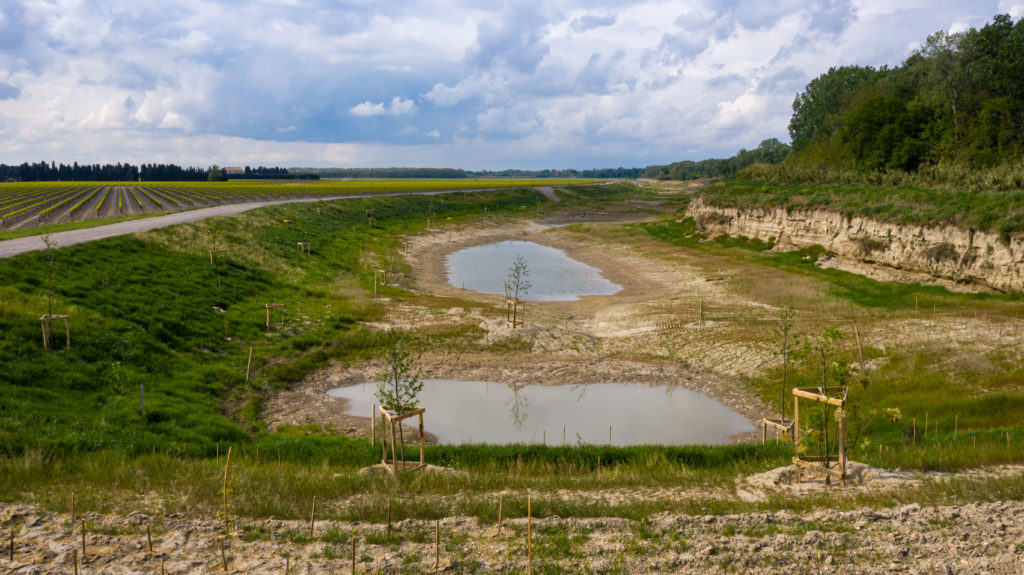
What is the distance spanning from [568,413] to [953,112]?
64013mm

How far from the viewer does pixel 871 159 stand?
73.5 m

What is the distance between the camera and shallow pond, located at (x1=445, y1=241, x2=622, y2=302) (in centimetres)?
5153

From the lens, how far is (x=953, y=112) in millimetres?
63500

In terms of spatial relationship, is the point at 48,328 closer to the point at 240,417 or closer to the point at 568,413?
the point at 240,417

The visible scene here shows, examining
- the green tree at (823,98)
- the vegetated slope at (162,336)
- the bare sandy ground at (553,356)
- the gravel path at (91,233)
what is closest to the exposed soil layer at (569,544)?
the vegetated slope at (162,336)

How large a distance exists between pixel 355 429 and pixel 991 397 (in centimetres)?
2427

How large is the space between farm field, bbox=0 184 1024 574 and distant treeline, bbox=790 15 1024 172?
90.4 feet

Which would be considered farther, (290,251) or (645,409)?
(290,251)

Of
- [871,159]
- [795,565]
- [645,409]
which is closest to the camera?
[795,565]

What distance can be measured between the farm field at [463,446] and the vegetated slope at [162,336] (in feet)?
0.46

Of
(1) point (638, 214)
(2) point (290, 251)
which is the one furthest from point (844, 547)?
(1) point (638, 214)

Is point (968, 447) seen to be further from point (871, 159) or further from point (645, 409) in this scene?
point (871, 159)

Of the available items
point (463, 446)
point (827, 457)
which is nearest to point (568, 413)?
point (463, 446)

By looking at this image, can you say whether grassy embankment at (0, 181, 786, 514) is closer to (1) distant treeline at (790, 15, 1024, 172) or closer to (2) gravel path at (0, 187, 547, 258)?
(2) gravel path at (0, 187, 547, 258)
